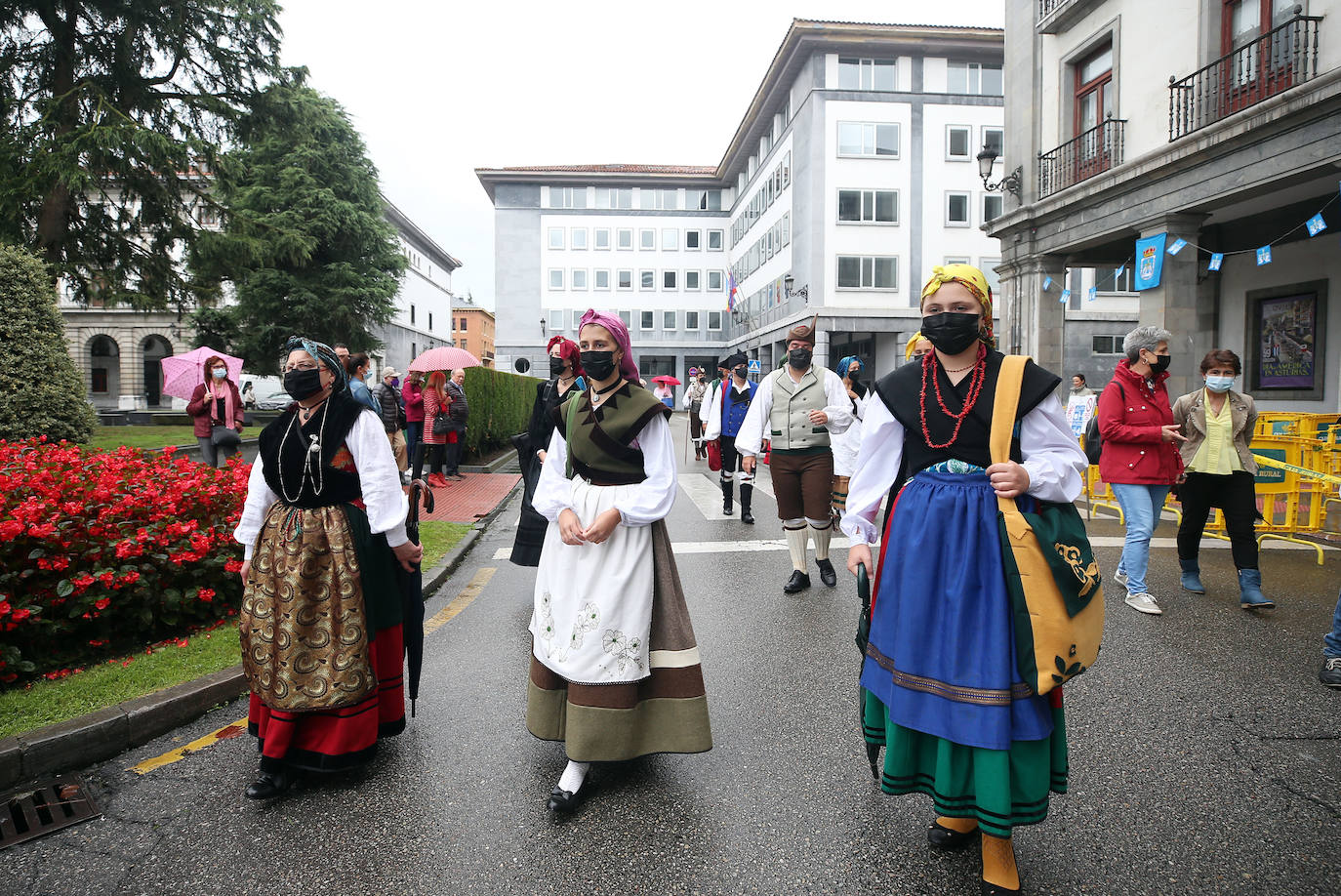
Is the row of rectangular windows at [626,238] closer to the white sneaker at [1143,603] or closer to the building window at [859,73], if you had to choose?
the building window at [859,73]

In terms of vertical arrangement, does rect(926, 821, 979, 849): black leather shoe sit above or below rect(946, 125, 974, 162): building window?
below

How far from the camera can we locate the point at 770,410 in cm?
664

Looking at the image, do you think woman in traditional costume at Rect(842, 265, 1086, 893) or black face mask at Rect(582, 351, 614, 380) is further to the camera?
black face mask at Rect(582, 351, 614, 380)

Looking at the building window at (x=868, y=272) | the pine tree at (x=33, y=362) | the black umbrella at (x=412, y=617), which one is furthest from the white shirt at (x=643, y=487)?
the building window at (x=868, y=272)

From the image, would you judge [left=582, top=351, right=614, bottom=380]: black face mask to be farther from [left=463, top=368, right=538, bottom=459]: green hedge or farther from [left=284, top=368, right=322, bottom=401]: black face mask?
[left=463, top=368, right=538, bottom=459]: green hedge

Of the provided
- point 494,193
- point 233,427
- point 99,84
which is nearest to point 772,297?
point 494,193

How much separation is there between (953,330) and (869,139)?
3490cm

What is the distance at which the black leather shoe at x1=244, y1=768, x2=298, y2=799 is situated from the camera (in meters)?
3.11

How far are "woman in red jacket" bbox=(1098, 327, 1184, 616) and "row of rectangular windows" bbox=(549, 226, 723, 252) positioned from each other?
49.5 m

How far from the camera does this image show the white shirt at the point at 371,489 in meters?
3.22

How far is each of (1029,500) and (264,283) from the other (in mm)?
36697

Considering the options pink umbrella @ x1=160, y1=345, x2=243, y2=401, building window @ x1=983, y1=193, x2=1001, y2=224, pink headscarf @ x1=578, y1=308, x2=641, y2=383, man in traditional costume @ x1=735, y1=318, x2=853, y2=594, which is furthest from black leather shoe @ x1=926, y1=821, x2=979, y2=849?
building window @ x1=983, y1=193, x2=1001, y2=224

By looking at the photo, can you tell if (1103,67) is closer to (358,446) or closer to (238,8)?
(358,446)

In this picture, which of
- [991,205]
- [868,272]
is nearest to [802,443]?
[868,272]
